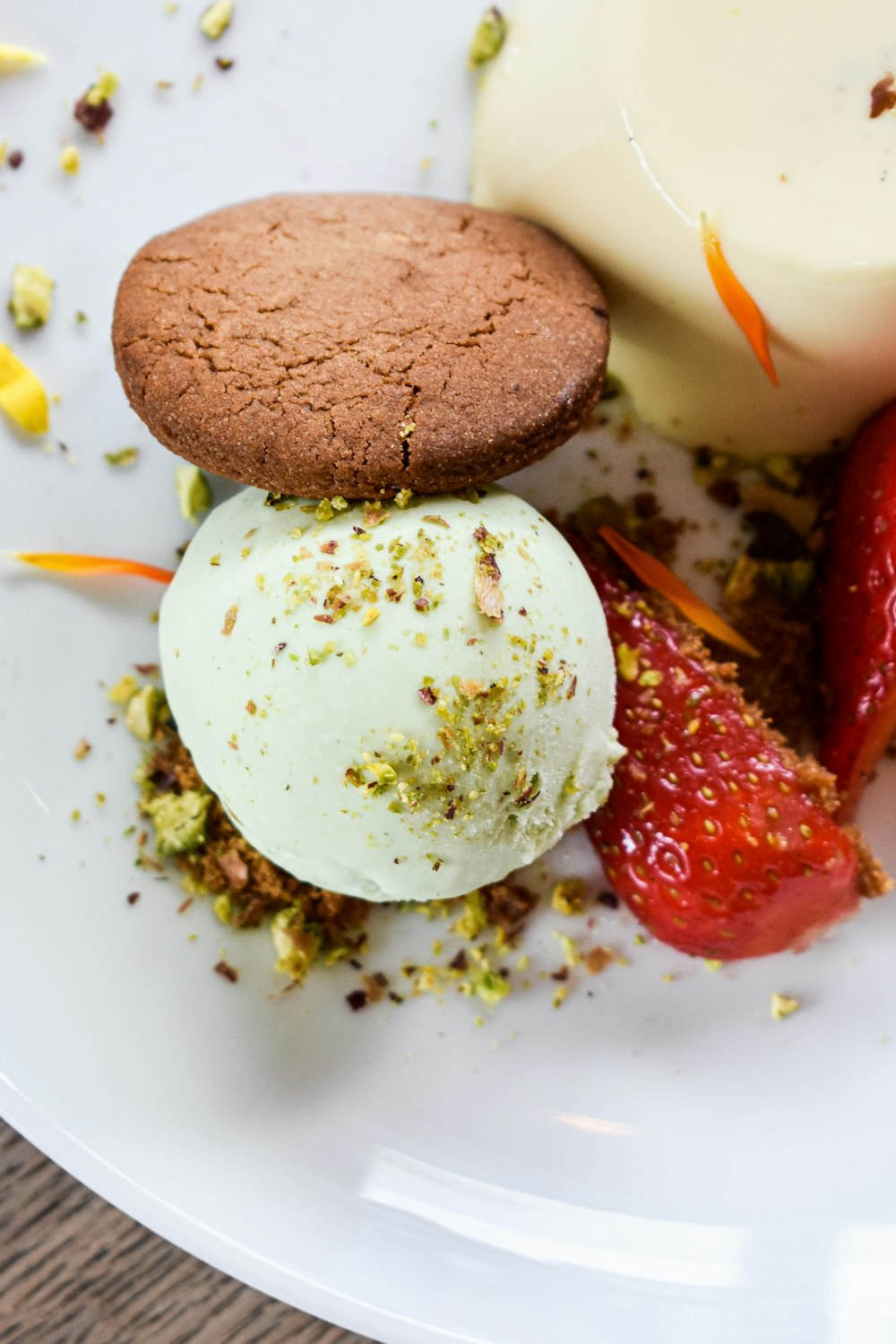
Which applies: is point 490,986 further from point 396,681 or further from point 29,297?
point 29,297

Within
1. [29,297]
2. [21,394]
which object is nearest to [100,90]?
[29,297]

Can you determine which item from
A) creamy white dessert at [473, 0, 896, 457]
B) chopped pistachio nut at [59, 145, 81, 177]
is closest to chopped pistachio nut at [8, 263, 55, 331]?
chopped pistachio nut at [59, 145, 81, 177]

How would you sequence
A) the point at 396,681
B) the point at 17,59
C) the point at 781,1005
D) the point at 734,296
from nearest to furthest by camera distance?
the point at 396,681 < the point at 734,296 < the point at 17,59 < the point at 781,1005

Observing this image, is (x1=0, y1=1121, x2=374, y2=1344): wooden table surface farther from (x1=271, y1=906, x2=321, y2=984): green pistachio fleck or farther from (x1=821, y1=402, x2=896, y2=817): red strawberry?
(x1=821, y1=402, x2=896, y2=817): red strawberry

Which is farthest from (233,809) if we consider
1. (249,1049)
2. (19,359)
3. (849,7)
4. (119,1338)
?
(849,7)

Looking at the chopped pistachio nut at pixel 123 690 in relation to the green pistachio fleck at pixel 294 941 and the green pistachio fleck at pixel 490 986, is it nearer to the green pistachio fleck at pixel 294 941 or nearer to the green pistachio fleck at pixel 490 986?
the green pistachio fleck at pixel 294 941
